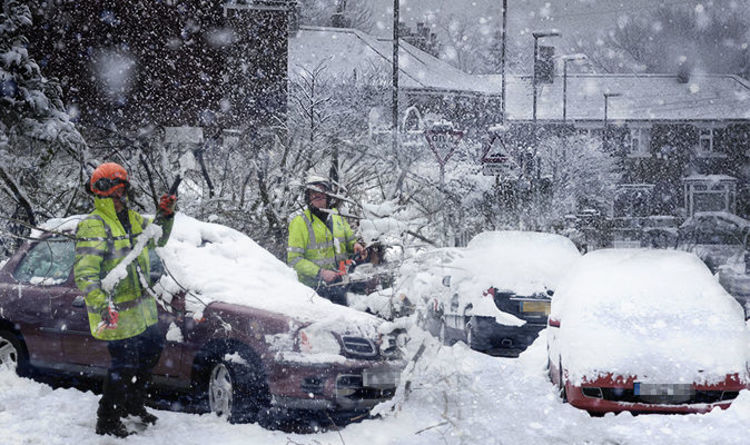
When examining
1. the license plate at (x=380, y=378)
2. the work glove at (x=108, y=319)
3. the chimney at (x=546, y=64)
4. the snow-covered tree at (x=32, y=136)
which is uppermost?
the chimney at (x=546, y=64)

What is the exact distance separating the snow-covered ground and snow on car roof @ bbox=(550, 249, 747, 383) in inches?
14.3

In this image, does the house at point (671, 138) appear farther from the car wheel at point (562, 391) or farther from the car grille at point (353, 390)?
the car grille at point (353, 390)

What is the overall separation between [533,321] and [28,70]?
707 centimetres

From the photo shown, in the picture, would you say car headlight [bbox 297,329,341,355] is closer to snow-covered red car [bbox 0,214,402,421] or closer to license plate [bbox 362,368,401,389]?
snow-covered red car [bbox 0,214,402,421]

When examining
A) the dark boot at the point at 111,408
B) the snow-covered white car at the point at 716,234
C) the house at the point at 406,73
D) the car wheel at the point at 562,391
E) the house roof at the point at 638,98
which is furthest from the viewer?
the house roof at the point at 638,98

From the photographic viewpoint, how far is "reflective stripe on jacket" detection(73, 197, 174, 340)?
5859 millimetres

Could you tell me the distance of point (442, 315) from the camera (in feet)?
24.5

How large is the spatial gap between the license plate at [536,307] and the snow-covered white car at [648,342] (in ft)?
4.75

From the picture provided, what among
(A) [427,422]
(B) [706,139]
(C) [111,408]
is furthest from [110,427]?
(B) [706,139]

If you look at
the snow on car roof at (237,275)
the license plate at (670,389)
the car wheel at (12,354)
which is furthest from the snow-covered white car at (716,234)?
the car wheel at (12,354)

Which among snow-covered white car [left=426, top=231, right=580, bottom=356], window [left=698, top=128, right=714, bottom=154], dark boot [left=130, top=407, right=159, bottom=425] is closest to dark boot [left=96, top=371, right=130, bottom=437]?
dark boot [left=130, top=407, right=159, bottom=425]

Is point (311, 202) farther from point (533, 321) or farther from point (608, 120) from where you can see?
point (608, 120)

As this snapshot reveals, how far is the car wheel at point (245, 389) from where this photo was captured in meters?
6.16

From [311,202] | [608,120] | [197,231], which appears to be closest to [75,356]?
[197,231]
